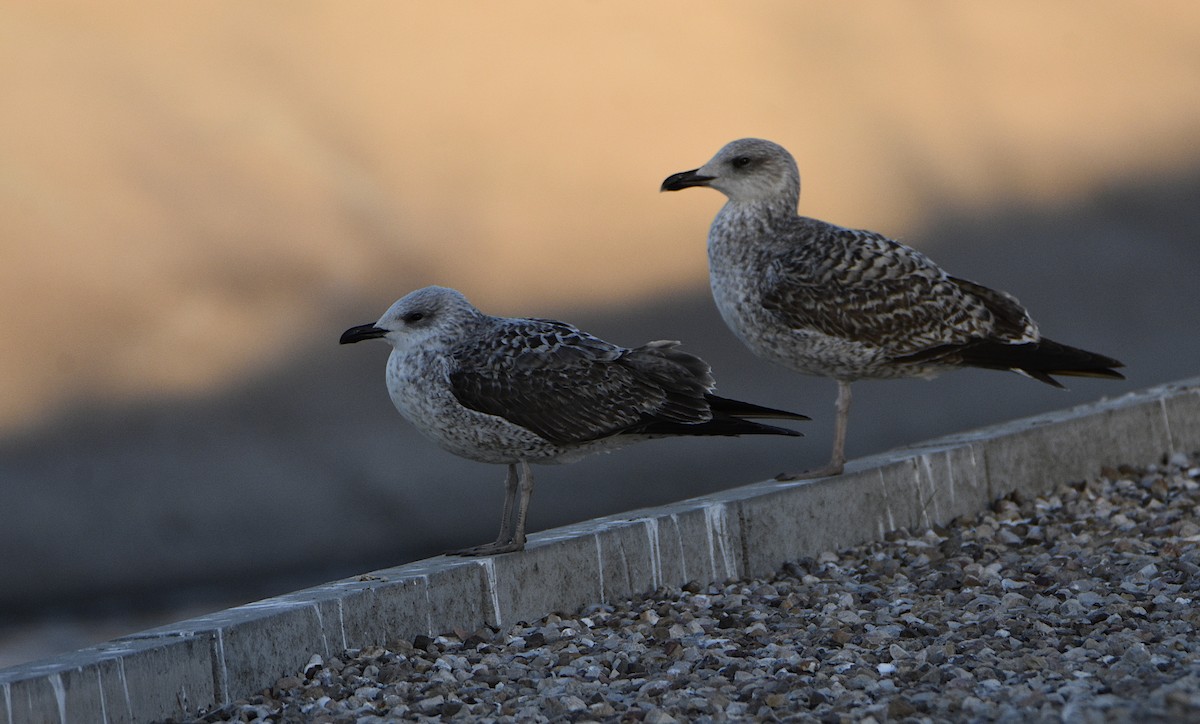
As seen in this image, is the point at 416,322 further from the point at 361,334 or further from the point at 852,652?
the point at 852,652

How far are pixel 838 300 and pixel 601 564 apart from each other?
1728mm

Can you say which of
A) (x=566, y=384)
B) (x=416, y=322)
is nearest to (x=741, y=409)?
(x=566, y=384)

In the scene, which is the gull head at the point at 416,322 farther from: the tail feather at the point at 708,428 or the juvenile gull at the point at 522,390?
the tail feather at the point at 708,428

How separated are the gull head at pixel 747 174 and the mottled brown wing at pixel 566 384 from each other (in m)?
1.41

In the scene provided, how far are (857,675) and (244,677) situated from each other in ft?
6.54

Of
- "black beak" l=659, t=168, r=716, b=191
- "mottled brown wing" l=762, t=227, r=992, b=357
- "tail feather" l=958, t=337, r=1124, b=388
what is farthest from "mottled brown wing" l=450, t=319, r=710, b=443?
"tail feather" l=958, t=337, r=1124, b=388

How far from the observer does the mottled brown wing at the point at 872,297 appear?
680 cm

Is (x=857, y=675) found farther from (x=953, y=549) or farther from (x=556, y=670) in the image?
(x=953, y=549)

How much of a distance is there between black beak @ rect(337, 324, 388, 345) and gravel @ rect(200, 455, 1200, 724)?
1.21 metres

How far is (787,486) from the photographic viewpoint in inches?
274

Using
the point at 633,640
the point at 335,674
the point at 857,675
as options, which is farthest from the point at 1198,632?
the point at 335,674

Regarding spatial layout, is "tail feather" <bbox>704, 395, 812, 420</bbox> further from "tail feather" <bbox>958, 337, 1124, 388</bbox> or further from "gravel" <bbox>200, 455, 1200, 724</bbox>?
"tail feather" <bbox>958, 337, 1124, 388</bbox>

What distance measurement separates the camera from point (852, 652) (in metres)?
4.77

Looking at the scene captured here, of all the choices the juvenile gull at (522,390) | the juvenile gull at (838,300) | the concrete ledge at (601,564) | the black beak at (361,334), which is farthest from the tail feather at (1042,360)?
the black beak at (361,334)
